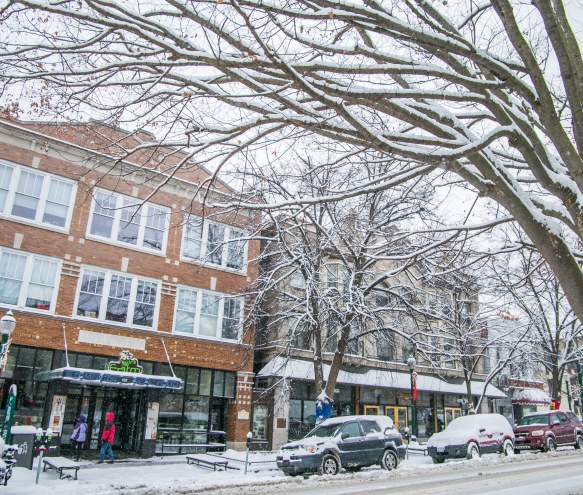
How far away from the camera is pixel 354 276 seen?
18.3m

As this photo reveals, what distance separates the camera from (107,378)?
18281mm

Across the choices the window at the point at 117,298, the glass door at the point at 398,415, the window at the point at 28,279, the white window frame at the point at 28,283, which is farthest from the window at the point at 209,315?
the glass door at the point at 398,415

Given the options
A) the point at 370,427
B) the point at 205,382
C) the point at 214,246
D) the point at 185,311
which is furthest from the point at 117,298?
the point at 370,427

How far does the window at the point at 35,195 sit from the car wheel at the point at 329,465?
1339cm

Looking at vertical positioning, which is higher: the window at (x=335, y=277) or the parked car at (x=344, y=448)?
the window at (x=335, y=277)

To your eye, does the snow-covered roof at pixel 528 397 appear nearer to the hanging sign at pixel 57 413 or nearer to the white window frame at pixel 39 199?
the hanging sign at pixel 57 413

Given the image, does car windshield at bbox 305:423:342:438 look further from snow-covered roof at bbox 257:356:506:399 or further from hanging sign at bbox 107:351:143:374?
hanging sign at bbox 107:351:143:374

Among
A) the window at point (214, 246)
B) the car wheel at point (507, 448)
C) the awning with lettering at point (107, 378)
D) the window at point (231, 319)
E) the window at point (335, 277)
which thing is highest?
the window at point (214, 246)

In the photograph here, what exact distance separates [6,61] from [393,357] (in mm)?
28675

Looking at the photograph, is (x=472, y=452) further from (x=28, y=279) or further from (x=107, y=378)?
(x=28, y=279)

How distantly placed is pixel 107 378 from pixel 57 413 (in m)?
2.65

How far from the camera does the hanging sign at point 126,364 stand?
20.0 m

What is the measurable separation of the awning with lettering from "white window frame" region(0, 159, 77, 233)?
5.66m

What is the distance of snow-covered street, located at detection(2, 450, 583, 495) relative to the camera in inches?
473
